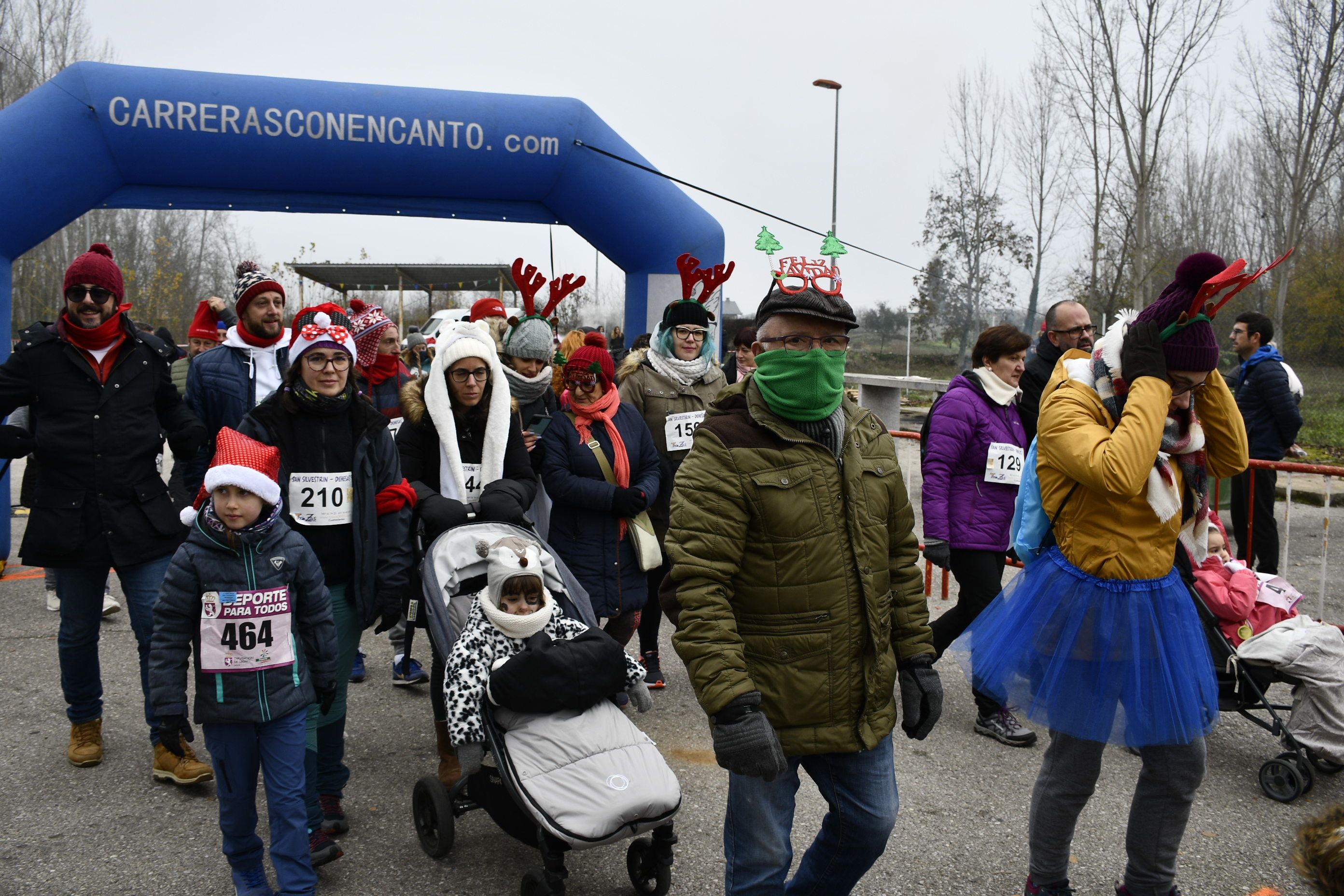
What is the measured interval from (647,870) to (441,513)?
1.63 m

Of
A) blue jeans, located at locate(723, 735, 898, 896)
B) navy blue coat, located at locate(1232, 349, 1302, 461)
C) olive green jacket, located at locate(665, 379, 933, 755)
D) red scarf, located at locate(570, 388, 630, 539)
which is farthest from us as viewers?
navy blue coat, located at locate(1232, 349, 1302, 461)

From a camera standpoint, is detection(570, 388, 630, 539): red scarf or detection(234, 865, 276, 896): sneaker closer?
detection(234, 865, 276, 896): sneaker

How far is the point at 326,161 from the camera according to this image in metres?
8.37

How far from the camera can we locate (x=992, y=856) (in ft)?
11.8

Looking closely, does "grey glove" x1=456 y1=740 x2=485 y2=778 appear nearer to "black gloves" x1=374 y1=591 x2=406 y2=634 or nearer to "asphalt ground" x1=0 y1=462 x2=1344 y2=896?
"asphalt ground" x1=0 y1=462 x2=1344 y2=896

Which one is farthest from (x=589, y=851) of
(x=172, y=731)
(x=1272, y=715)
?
(x=1272, y=715)

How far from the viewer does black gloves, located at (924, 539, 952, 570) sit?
15.1 ft

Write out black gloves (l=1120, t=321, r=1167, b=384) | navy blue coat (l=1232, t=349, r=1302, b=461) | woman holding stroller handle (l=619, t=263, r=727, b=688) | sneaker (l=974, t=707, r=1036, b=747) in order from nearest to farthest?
black gloves (l=1120, t=321, r=1167, b=384) → sneaker (l=974, t=707, r=1036, b=747) → woman holding stroller handle (l=619, t=263, r=727, b=688) → navy blue coat (l=1232, t=349, r=1302, b=461)

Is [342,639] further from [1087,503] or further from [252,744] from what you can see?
[1087,503]

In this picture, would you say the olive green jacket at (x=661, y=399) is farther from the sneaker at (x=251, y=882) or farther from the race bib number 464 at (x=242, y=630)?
the sneaker at (x=251, y=882)

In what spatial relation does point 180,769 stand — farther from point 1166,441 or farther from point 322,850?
point 1166,441

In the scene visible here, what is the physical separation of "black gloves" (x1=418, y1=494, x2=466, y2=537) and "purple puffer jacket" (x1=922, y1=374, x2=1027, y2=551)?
7.23ft

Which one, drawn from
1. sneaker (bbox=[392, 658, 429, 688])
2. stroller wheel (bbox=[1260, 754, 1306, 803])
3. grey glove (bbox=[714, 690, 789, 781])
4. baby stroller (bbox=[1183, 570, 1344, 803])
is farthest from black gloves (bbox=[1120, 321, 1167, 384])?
sneaker (bbox=[392, 658, 429, 688])

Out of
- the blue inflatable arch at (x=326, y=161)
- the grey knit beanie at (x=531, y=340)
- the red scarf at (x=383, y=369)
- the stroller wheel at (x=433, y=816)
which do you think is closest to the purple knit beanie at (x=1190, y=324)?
the stroller wheel at (x=433, y=816)
